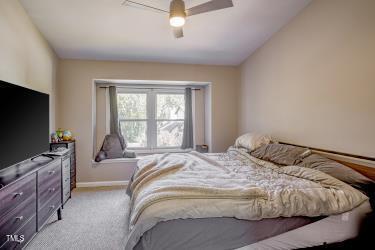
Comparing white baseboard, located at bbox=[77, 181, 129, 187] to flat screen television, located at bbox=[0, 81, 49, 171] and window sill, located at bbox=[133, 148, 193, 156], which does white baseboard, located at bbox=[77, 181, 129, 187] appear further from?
flat screen television, located at bbox=[0, 81, 49, 171]

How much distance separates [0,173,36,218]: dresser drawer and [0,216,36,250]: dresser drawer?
23cm

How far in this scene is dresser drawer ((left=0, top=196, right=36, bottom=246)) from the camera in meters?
1.44

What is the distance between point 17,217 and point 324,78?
3.26m

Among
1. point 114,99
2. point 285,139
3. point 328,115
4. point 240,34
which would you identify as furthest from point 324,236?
point 114,99

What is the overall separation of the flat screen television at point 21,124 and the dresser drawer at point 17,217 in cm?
36

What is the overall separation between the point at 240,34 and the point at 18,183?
3300 mm

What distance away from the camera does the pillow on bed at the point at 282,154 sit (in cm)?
228

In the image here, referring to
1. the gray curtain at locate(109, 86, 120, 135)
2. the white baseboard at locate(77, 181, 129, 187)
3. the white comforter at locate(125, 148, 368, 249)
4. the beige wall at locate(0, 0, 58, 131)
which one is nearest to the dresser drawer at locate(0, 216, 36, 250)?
the white comforter at locate(125, 148, 368, 249)

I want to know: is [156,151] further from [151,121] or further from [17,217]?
[17,217]

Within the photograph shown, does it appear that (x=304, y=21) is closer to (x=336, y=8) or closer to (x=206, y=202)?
(x=336, y=8)

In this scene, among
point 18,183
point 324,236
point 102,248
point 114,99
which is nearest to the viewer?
point 324,236

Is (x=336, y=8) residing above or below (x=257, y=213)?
above

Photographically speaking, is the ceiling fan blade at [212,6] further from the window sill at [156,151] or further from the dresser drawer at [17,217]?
the window sill at [156,151]

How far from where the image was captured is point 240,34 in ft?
10.6
